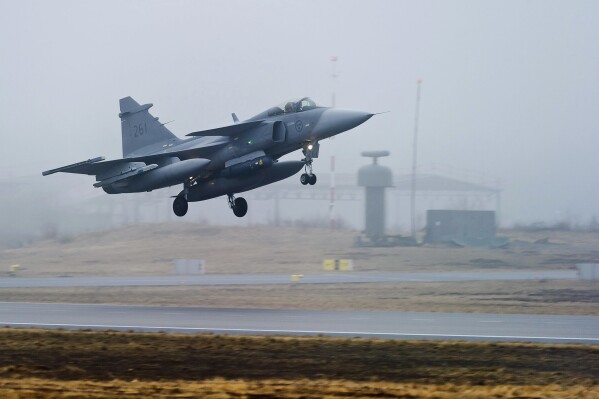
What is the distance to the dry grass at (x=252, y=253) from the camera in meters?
65.1

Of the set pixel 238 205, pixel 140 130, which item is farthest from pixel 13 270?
pixel 238 205

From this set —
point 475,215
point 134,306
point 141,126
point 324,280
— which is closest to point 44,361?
point 141,126

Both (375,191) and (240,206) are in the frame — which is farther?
(375,191)

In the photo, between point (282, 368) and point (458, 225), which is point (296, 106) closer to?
point (282, 368)

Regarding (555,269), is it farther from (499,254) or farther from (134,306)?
(134,306)

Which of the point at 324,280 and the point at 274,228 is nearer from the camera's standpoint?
the point at 324,280

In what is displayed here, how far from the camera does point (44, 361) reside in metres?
20.6

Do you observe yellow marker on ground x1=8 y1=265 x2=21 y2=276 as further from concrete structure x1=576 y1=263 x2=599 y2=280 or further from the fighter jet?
concrete structure x1=576 y1=263 x2=599 y2=280

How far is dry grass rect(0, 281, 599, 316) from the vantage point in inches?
1499

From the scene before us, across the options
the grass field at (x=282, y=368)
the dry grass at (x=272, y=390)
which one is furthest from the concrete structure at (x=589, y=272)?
the dry grass at (x=272, y=390)

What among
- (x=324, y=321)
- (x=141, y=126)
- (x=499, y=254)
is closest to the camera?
(x=324, y=321)

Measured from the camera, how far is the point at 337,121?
2798 centimetres

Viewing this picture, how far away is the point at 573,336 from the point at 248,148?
40.3ft

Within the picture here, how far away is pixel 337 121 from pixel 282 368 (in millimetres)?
10787
